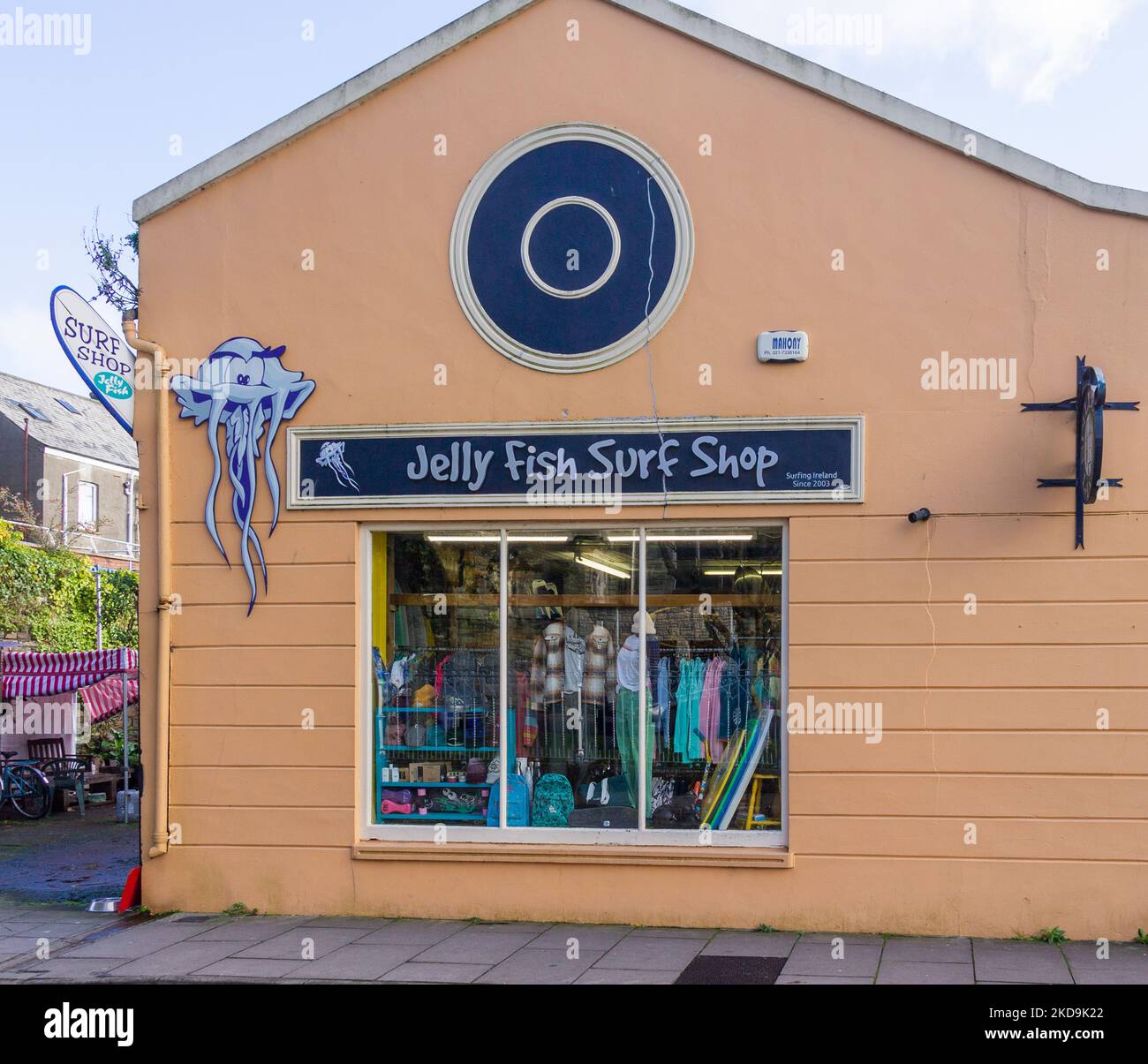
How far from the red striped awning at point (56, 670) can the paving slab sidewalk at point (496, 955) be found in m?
6.31

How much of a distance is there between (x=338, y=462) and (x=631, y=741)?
3.12 meters

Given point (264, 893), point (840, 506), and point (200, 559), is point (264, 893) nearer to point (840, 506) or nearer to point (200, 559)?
point (200, 559)

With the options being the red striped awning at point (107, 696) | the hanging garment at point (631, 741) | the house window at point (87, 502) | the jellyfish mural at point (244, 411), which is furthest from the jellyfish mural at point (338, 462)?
the house window at point (87, 502)

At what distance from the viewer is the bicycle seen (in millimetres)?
15312

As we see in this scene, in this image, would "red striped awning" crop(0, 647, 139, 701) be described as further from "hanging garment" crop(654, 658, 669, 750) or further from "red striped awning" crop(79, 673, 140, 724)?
"hanging garment" crop(654, 658, 669, 750)

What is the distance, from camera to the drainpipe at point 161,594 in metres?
9.62

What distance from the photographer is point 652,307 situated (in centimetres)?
928

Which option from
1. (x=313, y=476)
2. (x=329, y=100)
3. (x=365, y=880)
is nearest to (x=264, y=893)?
(x=365, y=880)

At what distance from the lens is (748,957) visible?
320 inches

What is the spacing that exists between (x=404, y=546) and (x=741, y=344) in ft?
9.98

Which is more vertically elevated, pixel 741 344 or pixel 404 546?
pixel 741 344

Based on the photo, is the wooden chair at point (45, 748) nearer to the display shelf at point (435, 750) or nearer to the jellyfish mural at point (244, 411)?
the jellyfish mural at point (244, 411)

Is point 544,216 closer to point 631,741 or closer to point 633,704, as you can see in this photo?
point 633,704

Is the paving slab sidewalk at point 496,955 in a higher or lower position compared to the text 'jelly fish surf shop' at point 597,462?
lower
